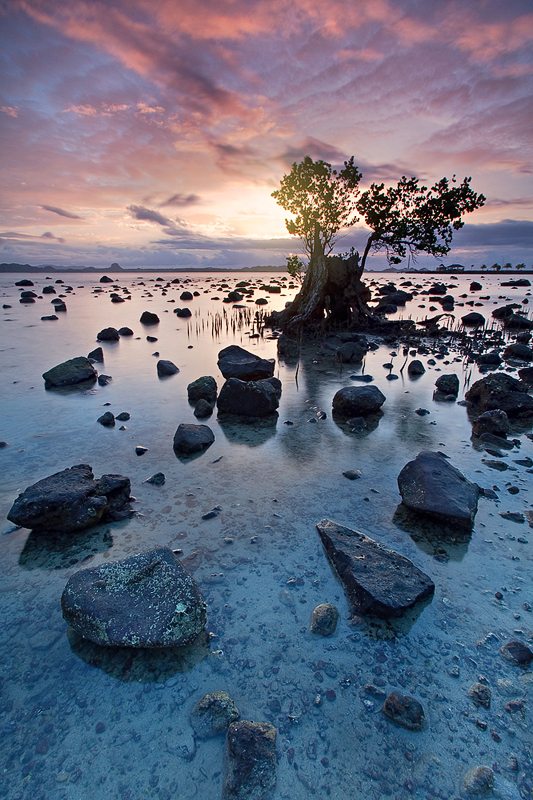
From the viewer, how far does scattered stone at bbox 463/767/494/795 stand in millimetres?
2125

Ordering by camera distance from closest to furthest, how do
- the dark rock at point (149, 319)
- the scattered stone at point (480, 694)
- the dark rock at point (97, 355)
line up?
the scattered stone at point (480, 694), the dark rock at point (97, 355), the dark rock at point (149, 319)

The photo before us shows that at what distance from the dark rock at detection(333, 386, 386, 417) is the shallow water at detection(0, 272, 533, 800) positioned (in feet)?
3.51

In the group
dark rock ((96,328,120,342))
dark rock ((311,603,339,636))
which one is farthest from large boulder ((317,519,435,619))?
dark rock ((96,328,120,342))

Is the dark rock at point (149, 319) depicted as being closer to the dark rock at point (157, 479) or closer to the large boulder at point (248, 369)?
the large boulder at point (248, 369)

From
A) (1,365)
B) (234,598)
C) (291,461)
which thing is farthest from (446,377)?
(1,365)

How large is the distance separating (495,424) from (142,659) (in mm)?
6858

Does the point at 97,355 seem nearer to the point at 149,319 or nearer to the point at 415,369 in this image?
the point at 149,319

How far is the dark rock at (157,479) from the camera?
5.33m

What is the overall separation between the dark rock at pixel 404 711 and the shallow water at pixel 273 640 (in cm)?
6

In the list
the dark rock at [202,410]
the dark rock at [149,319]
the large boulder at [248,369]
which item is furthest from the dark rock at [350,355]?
the dark rock at [149,319]

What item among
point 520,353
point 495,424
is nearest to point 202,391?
point 495,424

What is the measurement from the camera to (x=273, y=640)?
10.0ft

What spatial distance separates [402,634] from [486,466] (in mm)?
3746

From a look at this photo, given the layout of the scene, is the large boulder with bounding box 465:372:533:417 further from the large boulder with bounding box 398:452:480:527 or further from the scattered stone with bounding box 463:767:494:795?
the scattered stone with bounding box 463:767:494:795
